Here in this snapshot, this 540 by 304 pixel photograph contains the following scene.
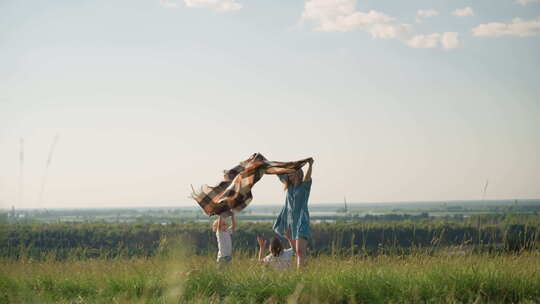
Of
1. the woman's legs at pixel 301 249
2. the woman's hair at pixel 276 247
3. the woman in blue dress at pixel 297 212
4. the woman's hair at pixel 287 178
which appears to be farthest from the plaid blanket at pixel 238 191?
the woman's legs at pixel 301 249

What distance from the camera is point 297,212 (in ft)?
31.1

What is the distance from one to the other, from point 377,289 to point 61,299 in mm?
4158

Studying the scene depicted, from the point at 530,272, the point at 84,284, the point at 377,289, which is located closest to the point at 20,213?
the point at 84,284

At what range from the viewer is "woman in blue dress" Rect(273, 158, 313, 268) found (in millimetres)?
9336

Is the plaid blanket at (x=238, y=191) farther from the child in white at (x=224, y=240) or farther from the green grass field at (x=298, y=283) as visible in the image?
the green grass field at (x=298, y=283)

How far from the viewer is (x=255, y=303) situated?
7.18m

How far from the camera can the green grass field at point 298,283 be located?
7.18 metres

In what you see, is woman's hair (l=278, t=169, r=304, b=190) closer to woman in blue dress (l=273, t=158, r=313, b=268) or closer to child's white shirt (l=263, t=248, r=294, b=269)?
woman in blue dress (l=273, t=158, r=313, b=268)

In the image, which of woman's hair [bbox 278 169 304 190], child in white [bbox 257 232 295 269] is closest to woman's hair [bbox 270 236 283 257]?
child in white [bbox 257 232 295 269]

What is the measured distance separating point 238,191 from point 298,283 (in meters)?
3.75

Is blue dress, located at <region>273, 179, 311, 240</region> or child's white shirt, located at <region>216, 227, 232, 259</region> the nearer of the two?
blue dress, located at <region>273, 179, 311, 240</region>

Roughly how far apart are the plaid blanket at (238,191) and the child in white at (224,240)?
0.33 metres

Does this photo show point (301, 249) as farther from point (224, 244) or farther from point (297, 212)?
point (224, 244)

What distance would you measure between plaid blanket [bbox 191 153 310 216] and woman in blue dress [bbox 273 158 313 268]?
485mm
